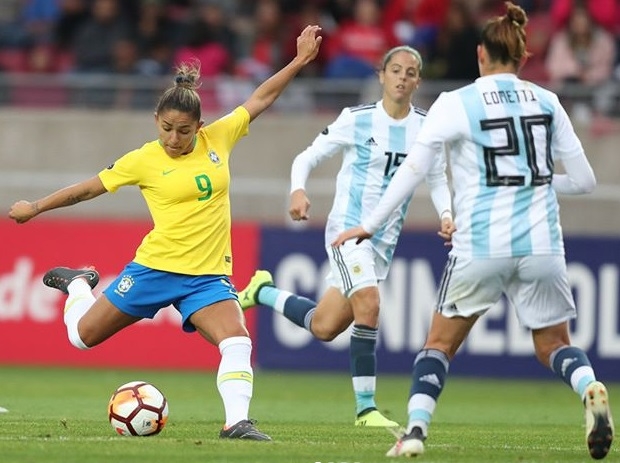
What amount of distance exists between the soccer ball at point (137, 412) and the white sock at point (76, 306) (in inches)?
24.9

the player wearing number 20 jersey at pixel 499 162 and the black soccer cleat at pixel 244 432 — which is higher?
the player wearing number 20 jersey at pixel 499 162

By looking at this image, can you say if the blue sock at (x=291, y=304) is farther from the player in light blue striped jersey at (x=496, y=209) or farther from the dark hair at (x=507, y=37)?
the dark hair at (x=507, y=37)

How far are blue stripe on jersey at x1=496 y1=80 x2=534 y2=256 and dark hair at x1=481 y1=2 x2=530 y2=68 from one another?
0.13m

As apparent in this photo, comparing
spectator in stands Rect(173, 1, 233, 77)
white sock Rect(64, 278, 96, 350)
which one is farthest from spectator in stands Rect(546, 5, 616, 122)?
white sock Rect(64, 278, 96, 350)

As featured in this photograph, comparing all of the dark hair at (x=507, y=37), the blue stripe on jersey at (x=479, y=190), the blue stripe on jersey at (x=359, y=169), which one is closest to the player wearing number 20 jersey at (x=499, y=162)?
the blue stripe on jersey at (x=479, y=190)

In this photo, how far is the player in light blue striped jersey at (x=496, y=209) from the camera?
7352mm

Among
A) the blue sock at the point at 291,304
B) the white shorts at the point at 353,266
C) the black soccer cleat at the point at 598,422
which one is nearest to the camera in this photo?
the black soccer cleat at the point at 598,422

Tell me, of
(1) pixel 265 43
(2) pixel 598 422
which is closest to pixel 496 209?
(2) pixel 598 422


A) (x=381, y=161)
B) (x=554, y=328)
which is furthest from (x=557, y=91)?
(x=554, y=328)

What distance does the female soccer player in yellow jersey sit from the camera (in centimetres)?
828

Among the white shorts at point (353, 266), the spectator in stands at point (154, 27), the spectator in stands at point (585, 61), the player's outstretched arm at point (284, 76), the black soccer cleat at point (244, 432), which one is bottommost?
the black soccer cleat at point (244, 432)

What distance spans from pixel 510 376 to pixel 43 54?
7399 millimetres

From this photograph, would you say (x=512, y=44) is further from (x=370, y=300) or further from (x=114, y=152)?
(x=114, y=152)

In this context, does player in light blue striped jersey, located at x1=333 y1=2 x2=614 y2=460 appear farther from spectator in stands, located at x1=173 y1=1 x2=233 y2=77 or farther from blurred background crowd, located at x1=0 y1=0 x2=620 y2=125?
spectator in stands, located at x1=173 y1=1 x2=233 y2=77
